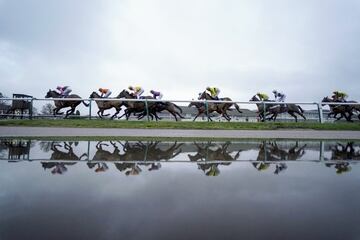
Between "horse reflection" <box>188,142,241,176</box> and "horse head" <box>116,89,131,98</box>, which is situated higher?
"horse head" <box>116,89,131,98</box>

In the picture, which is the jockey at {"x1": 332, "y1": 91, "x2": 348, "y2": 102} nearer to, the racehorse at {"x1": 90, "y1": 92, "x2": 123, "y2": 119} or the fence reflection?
the racehorse at {"x1": 90, "y1": 92, "x2": 123, "y2": 119}

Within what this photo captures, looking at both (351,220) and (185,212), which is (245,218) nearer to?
(185,212)

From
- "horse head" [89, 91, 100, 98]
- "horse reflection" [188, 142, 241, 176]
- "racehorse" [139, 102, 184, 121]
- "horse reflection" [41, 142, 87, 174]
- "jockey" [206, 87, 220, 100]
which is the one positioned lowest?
"horse reflection" [41, 142, 87, 174]

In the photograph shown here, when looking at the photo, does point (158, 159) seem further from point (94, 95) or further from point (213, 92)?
point (213, 92)

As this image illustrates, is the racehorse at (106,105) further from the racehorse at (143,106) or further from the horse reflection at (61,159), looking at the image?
the horse reflection at (61,159)

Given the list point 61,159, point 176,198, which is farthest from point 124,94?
point 176,198

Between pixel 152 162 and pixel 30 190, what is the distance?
1.75 meters

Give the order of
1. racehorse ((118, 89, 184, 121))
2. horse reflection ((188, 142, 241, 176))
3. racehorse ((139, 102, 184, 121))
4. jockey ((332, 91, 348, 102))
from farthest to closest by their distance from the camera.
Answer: jockey ((332, 91, 348, 102)) < racehorse ((139, 102, 184, 121)) < racehorse ((118, 89, 184, 121)) < horse reflection ((188, 142, 241, 176))

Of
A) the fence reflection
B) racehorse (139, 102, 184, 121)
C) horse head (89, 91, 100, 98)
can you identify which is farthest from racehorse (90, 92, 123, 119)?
the fence reflection

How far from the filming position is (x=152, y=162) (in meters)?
4.07

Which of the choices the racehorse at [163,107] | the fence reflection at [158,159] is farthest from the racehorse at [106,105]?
the fence reflection at [158,159]

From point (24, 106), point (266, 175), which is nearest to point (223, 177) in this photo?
point (266, 175)

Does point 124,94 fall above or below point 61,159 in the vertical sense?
above

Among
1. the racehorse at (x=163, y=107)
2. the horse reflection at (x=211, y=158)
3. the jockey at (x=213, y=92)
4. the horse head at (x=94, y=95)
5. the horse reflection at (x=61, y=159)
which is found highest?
the jockey at (x=213, y=92)
